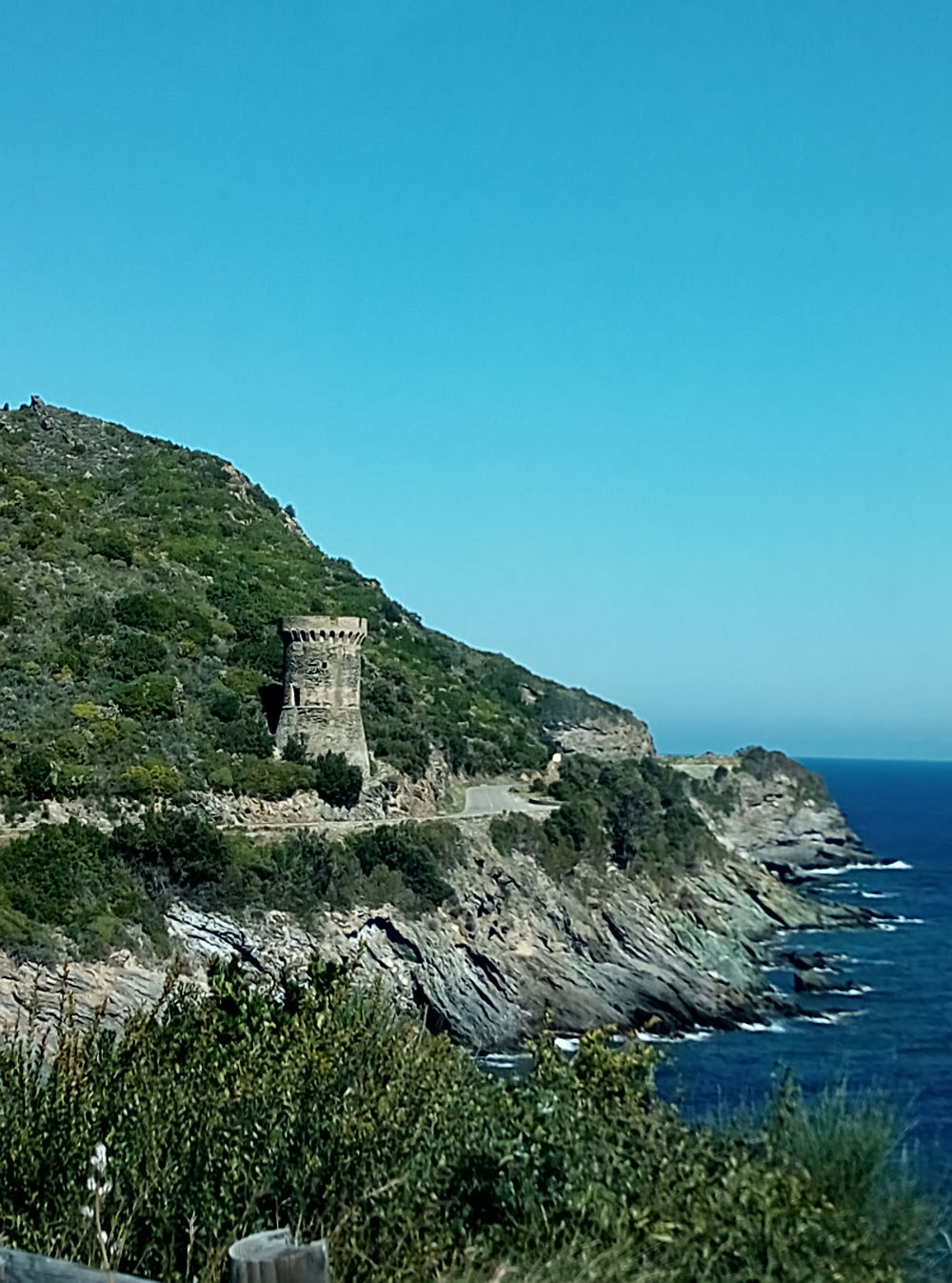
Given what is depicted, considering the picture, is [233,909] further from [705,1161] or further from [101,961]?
[705,1161]

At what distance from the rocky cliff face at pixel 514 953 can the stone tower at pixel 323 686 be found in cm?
526

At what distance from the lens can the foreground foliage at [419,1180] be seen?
611cm

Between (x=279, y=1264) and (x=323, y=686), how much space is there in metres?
40.7

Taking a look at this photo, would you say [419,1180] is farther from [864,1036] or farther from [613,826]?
[613,826]

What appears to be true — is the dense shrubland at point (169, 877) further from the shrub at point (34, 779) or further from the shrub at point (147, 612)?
the shrub at point (147, 612)

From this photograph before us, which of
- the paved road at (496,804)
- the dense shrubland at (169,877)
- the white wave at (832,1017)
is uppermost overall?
the paved road at (496,804)

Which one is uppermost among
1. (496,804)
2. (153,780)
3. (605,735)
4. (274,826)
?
(605,735)

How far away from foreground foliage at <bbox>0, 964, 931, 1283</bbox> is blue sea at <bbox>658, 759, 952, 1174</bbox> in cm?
484

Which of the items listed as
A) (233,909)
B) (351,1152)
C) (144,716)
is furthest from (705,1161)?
(144,716)

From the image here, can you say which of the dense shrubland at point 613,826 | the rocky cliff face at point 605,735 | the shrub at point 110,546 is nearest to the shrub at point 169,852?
the dense shrubland at point 613,826

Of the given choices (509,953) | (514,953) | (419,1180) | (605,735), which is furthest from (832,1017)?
(419,1180)

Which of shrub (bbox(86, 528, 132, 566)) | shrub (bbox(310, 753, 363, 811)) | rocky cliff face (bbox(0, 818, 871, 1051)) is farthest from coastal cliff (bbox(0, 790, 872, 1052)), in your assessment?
shrub (bbox(86, 528, 132, 566))

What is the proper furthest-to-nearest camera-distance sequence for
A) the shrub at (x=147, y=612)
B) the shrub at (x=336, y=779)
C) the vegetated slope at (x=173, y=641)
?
the shrub at (x=147, y=612)
the shrub at (x=336, y=779)
the vegetated slope at (x=173, y=641)

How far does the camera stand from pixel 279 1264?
411 cm
